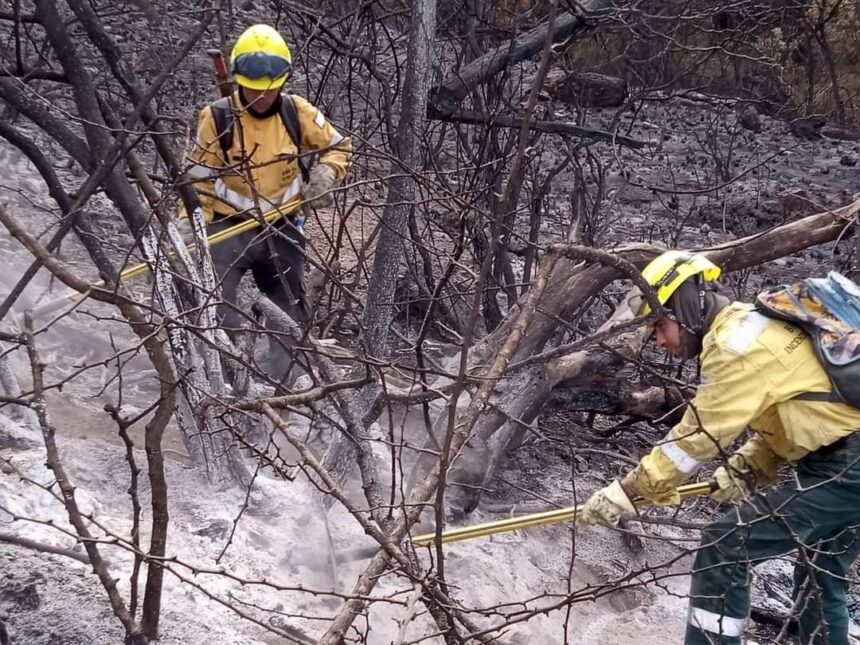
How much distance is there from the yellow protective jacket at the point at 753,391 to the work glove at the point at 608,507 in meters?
0.16

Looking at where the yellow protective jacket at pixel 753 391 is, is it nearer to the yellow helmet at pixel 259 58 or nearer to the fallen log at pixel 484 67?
the fallen log at pixel 484 67

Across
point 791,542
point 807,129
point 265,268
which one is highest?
point 807,129

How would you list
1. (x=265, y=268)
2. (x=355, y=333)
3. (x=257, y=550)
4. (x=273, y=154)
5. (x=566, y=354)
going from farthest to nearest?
1. (x=355, y=333)
2. (x=265, y=268)
3. (x=273, y=154)
4. (x=566, y=354)
5. (x=257, y=550)

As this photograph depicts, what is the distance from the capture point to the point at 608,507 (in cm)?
304

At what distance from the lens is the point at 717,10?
4.12 metres

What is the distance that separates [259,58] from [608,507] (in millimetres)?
2433

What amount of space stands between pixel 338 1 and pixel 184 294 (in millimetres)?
3880

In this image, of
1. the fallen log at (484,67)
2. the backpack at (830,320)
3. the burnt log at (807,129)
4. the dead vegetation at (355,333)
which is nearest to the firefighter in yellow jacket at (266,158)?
the dead vegetation at (355,333)

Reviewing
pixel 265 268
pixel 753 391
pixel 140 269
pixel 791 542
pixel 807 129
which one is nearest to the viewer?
pixel 753 391

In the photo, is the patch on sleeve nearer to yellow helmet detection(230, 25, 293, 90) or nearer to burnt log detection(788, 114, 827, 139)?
yellow helmet detection(230, 25, 293, 90)

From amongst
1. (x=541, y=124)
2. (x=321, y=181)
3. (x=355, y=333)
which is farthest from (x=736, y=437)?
(x=355, y=333)

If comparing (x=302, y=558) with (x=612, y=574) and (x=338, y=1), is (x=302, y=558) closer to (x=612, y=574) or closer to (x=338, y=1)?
(x=612, y=574)

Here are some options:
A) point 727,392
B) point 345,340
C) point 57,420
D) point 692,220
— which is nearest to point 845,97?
point 692,220

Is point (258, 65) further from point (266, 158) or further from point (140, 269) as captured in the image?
point (140, 269)
